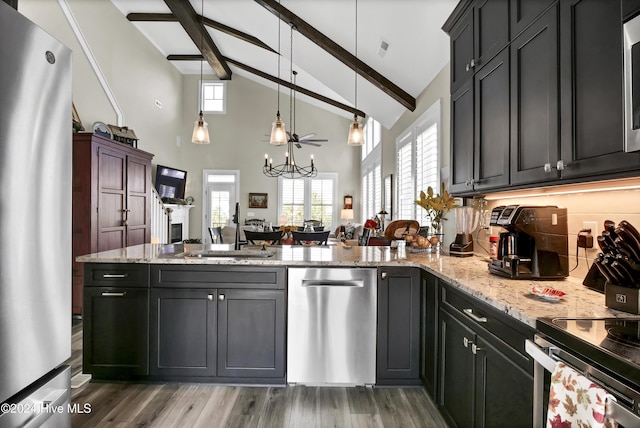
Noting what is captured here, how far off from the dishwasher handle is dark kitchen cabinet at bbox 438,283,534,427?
0.57m

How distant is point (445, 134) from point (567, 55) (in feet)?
7.27

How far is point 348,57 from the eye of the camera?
15.3ft

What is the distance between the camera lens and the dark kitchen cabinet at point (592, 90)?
1.19 m

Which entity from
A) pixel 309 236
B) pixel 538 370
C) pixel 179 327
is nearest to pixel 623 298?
pixel 538 370

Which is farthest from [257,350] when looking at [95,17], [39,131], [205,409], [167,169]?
[167,169]

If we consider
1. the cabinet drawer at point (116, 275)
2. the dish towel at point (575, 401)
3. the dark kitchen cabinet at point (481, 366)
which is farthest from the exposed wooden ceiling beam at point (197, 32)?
the dish towel at point (575, 401)

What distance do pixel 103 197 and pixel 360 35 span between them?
3933 millimetres

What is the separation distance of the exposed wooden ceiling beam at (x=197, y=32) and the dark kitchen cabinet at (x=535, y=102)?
592 cm

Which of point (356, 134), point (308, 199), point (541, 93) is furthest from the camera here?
point (308, 199)

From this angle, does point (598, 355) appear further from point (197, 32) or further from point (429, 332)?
point (197, 32)

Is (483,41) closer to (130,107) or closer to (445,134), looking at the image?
(445,134)

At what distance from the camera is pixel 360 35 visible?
4.14 metres

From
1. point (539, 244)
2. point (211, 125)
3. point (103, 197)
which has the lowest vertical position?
point (539, 244)

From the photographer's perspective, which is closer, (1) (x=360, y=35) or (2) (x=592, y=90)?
(2) (x=592, y=90)
